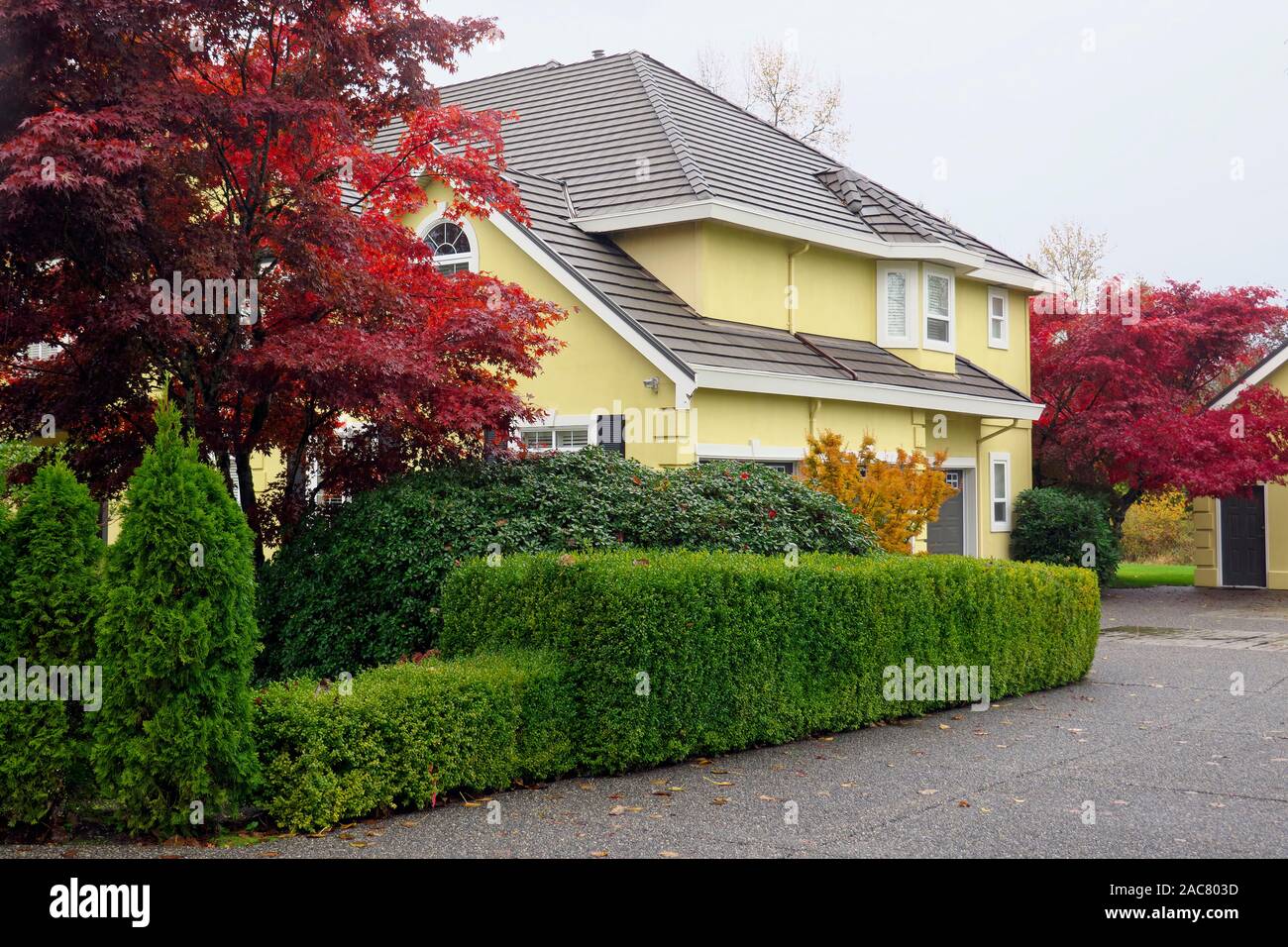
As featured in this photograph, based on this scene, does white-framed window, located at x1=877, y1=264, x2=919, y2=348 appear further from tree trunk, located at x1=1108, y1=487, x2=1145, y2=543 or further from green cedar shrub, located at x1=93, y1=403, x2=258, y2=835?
green cedar shrub, located at x1=93, y1=403, x2=258, y2=835

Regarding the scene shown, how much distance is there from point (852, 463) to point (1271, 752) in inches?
260

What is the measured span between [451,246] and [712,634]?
1117cm

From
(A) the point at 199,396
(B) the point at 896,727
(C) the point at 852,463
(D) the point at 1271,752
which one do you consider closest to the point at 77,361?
(A) the point at 199,396

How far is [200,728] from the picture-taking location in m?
6.98

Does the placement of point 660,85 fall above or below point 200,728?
above

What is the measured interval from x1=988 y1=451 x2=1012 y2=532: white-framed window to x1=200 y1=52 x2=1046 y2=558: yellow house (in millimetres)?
51

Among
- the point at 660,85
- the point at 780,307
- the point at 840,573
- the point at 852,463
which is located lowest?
the point at 840,573

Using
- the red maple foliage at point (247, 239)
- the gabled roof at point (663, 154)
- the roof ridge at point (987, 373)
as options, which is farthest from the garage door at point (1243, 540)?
the red maple foliage at point (247, 239)

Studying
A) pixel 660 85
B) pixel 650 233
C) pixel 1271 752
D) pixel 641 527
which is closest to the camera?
pixel 1271 752

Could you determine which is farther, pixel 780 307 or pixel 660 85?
pixel 660 85

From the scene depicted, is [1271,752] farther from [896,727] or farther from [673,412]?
[673,412]

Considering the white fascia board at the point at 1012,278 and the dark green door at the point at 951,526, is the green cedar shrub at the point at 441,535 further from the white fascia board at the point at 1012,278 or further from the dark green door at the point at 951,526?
the white fascia board at the point at 1012,278

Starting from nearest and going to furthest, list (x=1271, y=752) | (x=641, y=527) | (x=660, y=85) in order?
(x=1271, y=752)
(x=641, y=527)
(x=660, y=85)

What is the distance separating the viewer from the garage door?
27.2 meters
